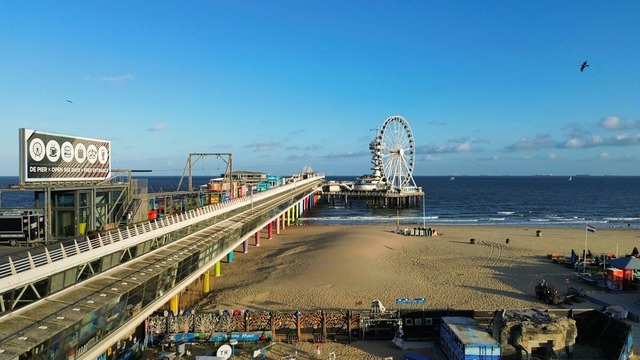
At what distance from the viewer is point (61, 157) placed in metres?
16.9

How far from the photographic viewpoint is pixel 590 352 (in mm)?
14500

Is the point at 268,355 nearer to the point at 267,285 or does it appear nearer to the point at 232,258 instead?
the point at 267,285

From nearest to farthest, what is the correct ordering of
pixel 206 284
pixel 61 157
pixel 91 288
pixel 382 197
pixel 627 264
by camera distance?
pixel 91 288, pixel 61 157, pixel 627 264, pixel 206 284, pixel 382 197

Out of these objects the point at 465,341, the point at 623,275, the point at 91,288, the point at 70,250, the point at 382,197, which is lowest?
the point at 465,341

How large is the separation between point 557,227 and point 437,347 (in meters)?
43.1

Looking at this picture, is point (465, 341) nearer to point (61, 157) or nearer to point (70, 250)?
point (70, 250)

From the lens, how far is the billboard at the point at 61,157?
15.1 metres

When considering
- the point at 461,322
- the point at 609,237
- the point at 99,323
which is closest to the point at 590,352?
the point at 461,322

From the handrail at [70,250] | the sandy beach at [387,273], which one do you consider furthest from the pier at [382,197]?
the handrail at [70,250]

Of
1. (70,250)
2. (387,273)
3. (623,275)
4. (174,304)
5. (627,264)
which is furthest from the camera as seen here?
(387,273)

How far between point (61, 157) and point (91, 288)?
863 centimetres

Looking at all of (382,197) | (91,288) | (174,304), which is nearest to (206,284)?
(174,304)

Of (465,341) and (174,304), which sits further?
(174,304)

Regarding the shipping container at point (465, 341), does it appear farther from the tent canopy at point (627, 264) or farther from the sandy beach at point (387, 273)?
the tent canopy at point (627, 264)
